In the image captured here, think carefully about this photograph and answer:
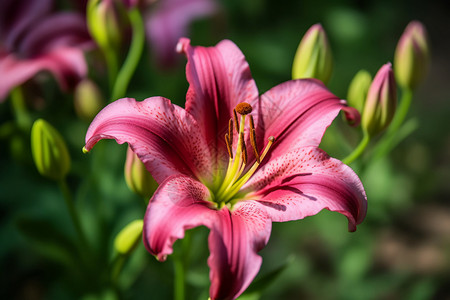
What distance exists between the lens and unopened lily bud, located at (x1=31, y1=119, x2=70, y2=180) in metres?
0.64

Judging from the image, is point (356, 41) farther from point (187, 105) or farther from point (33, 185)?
point (187, 105)

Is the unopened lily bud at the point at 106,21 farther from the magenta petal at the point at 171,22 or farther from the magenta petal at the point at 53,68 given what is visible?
the magenta petal at the point at 171,22

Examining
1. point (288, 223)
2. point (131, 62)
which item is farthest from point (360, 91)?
point (288, 223)

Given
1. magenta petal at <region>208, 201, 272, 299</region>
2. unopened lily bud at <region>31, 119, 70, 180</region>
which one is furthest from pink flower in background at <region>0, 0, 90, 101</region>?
magenta petal at <region>208, 201, 272, 299</region>

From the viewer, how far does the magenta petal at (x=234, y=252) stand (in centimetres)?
47

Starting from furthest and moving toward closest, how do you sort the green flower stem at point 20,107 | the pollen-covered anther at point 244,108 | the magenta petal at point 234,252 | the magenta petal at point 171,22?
the magenta petal at point 171,22
the green flower stem at point 20,107
the pollen-covered anther at point 244,108
the magenta petal at point 234,252

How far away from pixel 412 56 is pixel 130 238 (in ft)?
1.45

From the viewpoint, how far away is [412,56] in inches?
29.8

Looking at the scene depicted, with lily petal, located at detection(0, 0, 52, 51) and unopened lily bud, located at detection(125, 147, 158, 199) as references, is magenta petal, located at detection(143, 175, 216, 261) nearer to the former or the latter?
unopened lily bud, located at detection(125, 147, 158, 199)

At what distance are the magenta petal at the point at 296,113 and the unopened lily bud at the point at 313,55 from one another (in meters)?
0.08

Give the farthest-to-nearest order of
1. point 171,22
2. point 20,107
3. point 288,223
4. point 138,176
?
1. point 288,223
2. point 171,22
3. point 20,107
4. point 138,176

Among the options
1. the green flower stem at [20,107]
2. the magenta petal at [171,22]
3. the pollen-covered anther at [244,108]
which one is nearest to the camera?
the pollen-covered anther at [244,108]

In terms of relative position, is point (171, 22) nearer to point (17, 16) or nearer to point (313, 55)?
point (17, 16)

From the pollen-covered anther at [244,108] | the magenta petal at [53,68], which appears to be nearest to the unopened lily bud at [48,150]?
the magenta petal at [53,68]
